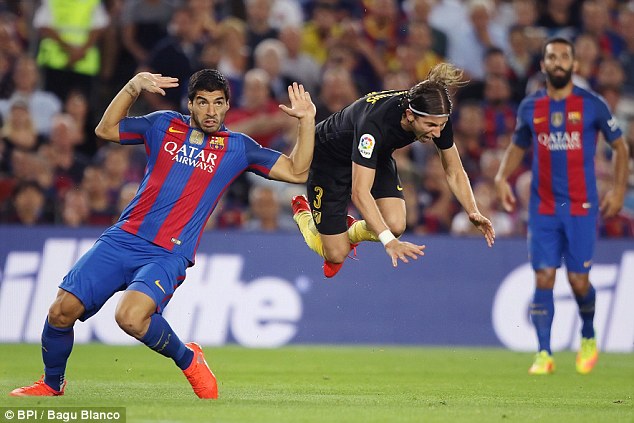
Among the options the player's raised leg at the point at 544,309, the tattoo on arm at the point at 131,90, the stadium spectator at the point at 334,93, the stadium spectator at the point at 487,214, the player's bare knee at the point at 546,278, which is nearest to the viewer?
the tattoo on arm at the point at 131,90

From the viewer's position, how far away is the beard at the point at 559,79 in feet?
38.8

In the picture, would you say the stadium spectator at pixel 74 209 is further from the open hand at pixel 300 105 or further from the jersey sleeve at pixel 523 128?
the open hand at pixel 300 105

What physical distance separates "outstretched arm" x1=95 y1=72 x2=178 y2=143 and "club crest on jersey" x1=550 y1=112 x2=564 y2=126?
4778mm

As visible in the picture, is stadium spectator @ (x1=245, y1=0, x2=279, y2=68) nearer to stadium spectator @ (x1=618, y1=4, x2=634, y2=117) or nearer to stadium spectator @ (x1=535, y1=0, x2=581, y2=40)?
stadium spectator @ (x1=535, y1=0, x2=581, y2=40)

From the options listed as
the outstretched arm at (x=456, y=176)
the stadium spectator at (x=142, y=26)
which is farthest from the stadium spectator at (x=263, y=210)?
the outstretched arm at (x=456, y=176)

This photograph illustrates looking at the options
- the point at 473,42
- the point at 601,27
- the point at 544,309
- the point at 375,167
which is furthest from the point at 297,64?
the point at 375,167

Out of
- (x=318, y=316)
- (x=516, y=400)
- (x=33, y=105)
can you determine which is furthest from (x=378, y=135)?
(x=33, y=105)

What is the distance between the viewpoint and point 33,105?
16484 mm

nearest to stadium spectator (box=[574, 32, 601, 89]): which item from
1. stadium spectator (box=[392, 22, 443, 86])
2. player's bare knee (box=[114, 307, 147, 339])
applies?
stadium spectator (box=[392, 22, 443, 86])

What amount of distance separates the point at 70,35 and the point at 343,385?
28.8ft

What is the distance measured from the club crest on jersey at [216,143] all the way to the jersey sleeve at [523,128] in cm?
430

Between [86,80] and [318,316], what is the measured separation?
16.7 ft

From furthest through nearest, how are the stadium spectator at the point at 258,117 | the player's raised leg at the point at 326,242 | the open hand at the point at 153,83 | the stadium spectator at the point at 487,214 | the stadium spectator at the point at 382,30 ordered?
1. the stadium spectator at the point at 382,30
2. the stadium spectator at the point at 258,117
3. the stadium spectator at the point at 487,214
4. the player's raised leg at the point at 326,242
5. the open hand at the point at 153,83

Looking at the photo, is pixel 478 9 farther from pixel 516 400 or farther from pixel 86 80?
pixel 516 400
